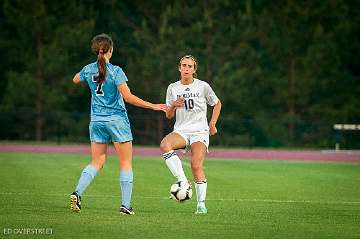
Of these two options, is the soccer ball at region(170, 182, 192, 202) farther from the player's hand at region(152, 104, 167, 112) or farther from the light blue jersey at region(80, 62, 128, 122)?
the light blue jersey at region(80, 62, 128, 122)

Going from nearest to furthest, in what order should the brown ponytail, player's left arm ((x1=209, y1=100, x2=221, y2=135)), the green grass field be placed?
1. the green grass field
2. the brown ponytail
3. player's left arm ((x1=209, y1=100, x2=221, y2=135))

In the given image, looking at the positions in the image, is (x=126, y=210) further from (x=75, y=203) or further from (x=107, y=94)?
(x=107, y=94)

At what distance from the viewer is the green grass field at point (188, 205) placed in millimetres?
12125

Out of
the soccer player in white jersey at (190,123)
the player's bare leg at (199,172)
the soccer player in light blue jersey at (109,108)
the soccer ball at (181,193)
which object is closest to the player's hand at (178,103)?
the soccer player in white jersey at (190,123)

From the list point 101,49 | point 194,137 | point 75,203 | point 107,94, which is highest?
point 101,49

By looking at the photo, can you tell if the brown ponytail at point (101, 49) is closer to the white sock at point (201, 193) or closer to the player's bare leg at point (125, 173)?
the player's bare leg at point (125, 173)

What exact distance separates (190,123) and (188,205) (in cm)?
150

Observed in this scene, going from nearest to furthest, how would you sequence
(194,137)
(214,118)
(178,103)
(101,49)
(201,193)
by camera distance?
(101,49) → (178,103) → (201,193) → (194,137) → (214,118)

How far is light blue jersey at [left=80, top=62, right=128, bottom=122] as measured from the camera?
45.3 ft

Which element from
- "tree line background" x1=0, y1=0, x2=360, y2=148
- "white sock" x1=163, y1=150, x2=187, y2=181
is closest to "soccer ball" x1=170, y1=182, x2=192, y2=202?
"white sock" x1=163, y1=150, x2=187, y2=181

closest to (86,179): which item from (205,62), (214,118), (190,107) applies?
(190,107)

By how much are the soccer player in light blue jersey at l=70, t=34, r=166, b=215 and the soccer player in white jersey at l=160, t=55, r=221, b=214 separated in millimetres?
851

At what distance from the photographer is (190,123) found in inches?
587

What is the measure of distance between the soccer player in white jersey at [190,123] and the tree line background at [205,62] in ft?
101
